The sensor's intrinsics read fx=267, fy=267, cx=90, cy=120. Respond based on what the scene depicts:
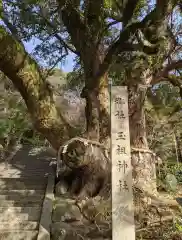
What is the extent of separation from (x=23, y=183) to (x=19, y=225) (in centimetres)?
220

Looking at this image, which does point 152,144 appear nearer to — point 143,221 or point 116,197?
point 143,221

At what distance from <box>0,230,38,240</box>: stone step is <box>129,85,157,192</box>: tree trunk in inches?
91.4

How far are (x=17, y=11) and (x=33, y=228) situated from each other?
5527 millimetres

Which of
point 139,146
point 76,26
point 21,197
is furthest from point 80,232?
point 76,26

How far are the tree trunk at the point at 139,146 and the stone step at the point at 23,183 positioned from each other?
2.74 meters

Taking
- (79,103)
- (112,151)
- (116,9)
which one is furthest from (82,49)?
(79,103)

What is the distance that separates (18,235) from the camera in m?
5.00

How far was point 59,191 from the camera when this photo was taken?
6586 millimetres

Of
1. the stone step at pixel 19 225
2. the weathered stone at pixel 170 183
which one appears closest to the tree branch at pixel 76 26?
the weathered stone at pixel 170 183

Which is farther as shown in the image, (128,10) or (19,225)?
(128,10)

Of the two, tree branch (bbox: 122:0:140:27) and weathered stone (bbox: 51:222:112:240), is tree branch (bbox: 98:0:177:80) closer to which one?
tree branch (bbox: 122:0:140:27)

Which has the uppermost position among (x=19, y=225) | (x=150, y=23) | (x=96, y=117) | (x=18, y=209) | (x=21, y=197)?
(x=150, y=23)

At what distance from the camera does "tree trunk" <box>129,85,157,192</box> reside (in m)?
5.75

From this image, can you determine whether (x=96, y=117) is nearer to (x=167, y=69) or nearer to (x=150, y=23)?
(x=167, y=69)
